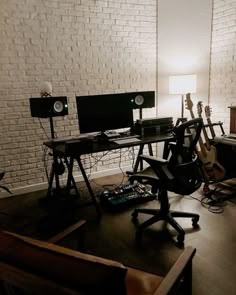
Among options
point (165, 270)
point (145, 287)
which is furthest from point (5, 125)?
point (145, 287)

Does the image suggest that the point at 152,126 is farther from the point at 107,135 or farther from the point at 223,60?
the point at 223,60

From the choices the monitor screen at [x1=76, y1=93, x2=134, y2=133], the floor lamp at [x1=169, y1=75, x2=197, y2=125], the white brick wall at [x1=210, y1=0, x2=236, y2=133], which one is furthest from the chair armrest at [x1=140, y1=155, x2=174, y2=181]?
the white brick wall at [x1=210, y1=0, x2=236, y2=133]

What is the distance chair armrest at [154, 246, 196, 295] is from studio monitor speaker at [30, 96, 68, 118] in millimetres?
2127

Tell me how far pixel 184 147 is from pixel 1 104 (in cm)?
223

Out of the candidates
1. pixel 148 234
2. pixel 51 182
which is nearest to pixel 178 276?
pixel 148 234

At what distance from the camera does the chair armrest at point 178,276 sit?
1.06 m

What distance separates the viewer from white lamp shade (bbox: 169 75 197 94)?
12.3ft

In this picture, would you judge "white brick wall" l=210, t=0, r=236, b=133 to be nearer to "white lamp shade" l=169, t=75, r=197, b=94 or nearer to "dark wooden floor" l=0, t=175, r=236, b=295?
"white lamp shade" l=169, t=75, r=197, b=94

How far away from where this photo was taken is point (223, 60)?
410 cm

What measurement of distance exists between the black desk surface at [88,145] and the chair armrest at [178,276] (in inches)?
60.1

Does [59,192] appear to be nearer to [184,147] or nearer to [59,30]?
[184,147]

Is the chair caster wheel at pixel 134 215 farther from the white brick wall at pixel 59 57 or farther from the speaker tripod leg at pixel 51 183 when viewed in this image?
the white brick wall at pixel 59 57

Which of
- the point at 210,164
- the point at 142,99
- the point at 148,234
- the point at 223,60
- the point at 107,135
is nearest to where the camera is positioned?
the point at 148,234

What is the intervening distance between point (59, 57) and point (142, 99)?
1.20m
